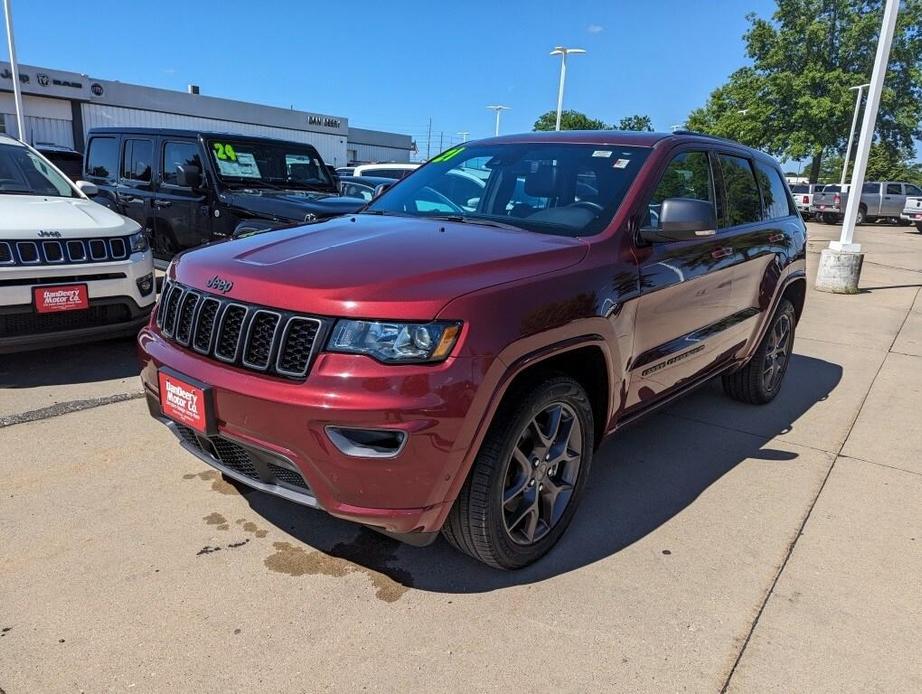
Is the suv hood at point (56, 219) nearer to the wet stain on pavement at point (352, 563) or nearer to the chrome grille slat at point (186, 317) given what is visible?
the chrome grille slat at point (186, 317)

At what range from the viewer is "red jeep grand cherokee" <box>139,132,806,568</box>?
2.19 meters

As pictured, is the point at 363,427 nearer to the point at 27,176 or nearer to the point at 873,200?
the point at 27,176

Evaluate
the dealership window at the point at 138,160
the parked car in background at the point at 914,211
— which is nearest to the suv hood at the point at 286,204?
the dealership window at the point at 138,160

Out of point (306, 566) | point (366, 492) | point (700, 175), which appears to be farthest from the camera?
point (700, 175)

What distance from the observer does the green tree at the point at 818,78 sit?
37.9 meters

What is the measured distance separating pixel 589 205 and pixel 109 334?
11.8ft

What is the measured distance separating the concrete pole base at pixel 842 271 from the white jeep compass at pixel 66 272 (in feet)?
33.0

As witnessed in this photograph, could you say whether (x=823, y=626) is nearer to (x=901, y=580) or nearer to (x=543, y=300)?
(x=901, y=580)

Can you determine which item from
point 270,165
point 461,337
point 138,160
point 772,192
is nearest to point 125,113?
point 138,160

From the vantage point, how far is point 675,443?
13.8 ft

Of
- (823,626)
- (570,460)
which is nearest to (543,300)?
(570,460)

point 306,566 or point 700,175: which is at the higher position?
point 700,175

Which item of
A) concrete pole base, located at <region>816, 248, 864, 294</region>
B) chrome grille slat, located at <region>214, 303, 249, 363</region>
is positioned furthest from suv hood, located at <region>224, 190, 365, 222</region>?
concrete pole base, located at <region>816, 248, 864, 294</region>

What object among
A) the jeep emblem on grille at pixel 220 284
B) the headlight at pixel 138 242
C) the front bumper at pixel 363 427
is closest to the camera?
the front bumper at pixel 363 427
